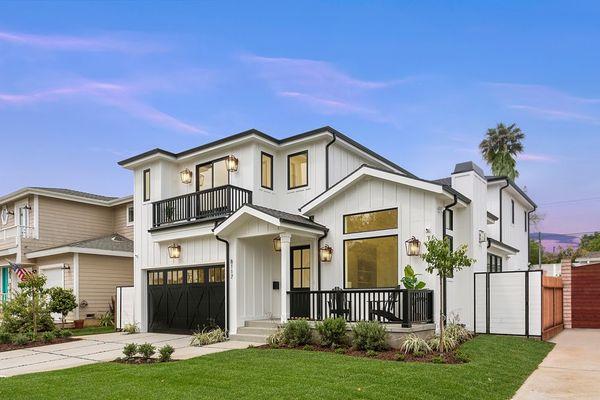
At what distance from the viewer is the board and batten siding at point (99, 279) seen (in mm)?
20047

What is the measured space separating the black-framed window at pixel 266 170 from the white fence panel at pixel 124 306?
6.29 m

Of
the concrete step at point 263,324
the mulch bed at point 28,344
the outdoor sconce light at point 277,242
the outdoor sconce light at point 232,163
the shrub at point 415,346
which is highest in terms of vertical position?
the outdoor sconce light at point 232,163

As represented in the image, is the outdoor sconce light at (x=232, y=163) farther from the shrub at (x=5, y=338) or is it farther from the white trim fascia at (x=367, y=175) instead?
the shrub at (x=5, y=338)

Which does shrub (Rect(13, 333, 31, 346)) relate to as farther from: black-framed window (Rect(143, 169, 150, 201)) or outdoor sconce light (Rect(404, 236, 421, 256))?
outdoor sconce light (Rect(404, 236, 421, 256))

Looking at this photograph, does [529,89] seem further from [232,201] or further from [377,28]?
[232,201]

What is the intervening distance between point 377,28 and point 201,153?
7074 millimetres

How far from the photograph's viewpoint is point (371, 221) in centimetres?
1281

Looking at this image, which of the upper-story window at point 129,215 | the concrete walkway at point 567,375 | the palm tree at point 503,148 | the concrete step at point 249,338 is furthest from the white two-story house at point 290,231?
the palm tree at point 503,148

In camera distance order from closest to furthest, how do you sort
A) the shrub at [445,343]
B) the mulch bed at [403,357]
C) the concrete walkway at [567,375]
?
the concrete walkway at [567,375] → the mulch bed at [403,357] → the shrub at [445,343]

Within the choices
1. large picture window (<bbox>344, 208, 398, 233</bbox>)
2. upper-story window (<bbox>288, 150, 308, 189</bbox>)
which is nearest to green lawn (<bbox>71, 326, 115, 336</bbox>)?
upper-story window (<bbox>288, 150, 308, 189</bbox>)

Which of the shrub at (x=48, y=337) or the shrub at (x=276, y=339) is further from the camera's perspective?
the shrub at (x=48, y=337)

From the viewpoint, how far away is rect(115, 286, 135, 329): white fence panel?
1708 cm

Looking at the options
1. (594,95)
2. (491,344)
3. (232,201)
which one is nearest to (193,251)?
(232,201)

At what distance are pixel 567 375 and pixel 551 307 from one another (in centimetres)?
665
